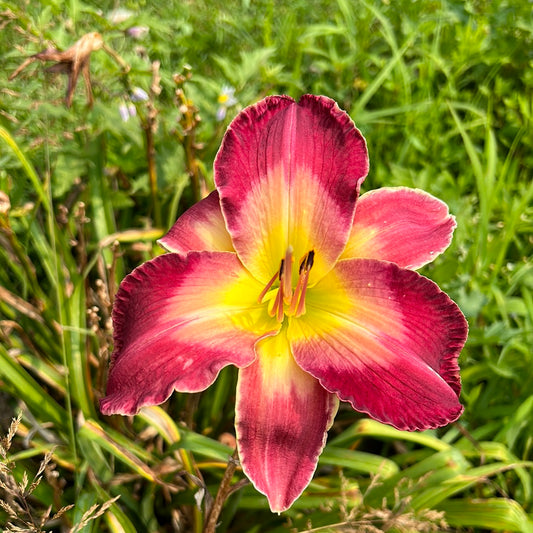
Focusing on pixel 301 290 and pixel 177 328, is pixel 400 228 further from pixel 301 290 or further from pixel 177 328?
pixel 177 328

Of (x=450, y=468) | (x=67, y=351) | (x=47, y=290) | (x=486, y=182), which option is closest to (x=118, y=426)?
(x=67, y=351)

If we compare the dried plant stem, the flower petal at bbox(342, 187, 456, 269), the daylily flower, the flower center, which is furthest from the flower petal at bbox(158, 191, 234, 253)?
the dried plant stem

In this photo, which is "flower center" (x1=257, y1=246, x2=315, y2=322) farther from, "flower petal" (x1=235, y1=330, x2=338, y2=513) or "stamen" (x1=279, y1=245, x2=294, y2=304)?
"flower petal" (x1=235, y1=330, x2=338, y2=513)

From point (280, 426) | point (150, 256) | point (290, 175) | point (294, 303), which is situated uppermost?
point (290, 175)

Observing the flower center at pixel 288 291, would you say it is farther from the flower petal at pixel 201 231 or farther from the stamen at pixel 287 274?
the flower petal at pixel 201 231

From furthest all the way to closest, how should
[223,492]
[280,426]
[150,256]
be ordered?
1. [150,256]
2. [223,492]
3. [280,426]

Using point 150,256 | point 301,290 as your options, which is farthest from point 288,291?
point 150,256

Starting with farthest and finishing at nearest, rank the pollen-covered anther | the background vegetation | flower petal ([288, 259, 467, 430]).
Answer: the background vegetation → the pollen-covered anther → flower petal ([288, 259, 467, 430])

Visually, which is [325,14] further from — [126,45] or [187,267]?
[187,267]
